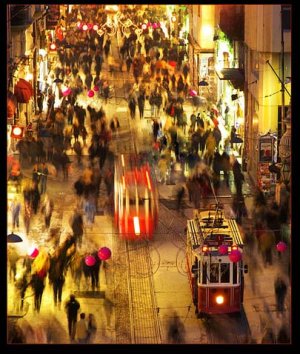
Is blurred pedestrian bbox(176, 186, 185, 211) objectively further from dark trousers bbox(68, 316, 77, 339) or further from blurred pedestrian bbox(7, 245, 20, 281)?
dark trousers bbox(68, 316, 77, 339)

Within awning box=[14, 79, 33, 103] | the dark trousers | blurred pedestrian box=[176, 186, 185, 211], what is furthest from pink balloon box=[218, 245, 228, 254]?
awning box=[14, 79, 33, 103]

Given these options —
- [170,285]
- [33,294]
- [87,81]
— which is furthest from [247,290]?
[87,81]

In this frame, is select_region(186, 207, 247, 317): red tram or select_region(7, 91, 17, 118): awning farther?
select_region(7, 91, 17, 118): awning

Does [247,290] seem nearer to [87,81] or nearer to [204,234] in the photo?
[204,234]

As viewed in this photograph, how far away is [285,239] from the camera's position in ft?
107

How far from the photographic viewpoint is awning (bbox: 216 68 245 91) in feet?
149

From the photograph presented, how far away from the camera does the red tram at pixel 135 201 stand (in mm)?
35031

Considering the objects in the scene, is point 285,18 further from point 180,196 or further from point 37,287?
point 37,287

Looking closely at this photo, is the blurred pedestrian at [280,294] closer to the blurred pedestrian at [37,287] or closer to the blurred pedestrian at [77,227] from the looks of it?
the blurred pedestrian at [37,287]

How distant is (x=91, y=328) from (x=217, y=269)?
265 cm

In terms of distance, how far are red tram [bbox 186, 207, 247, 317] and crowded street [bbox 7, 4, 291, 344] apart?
0.06m

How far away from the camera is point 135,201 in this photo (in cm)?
3666

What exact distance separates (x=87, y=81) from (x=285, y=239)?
25.6 m

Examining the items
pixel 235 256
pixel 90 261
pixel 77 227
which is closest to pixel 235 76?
pixel 77 227
